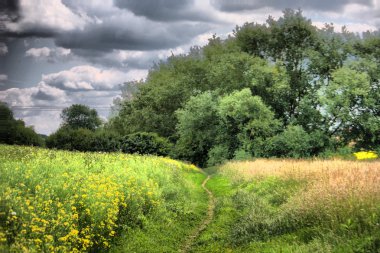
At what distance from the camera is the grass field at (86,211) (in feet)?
26.9

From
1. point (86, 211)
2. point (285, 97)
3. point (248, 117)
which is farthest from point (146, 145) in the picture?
point (86, 211)

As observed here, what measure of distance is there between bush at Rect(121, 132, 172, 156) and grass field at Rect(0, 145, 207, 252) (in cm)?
3793

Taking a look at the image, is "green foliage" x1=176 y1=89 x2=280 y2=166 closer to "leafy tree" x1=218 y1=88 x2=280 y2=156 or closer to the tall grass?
"leafy tree" x1=218 y1=88 x2=280 y2=156

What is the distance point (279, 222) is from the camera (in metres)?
11.6

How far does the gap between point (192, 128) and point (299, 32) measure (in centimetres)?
1799

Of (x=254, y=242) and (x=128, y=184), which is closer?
(x=254, y=242)

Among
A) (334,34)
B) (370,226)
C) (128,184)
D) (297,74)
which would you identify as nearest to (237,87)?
(297,74)

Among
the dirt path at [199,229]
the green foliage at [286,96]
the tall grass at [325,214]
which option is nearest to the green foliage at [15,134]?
the green foliage at [286,96]

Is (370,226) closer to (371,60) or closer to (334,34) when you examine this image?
(371,60)

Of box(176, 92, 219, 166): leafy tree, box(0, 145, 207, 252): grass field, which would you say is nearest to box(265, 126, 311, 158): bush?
box(176, 92, 219, 166): leafy tree

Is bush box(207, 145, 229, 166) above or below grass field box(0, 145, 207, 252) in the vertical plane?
below

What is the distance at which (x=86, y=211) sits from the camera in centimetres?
1038

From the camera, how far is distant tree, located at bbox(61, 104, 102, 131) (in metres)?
111

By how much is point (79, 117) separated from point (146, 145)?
62.4m
